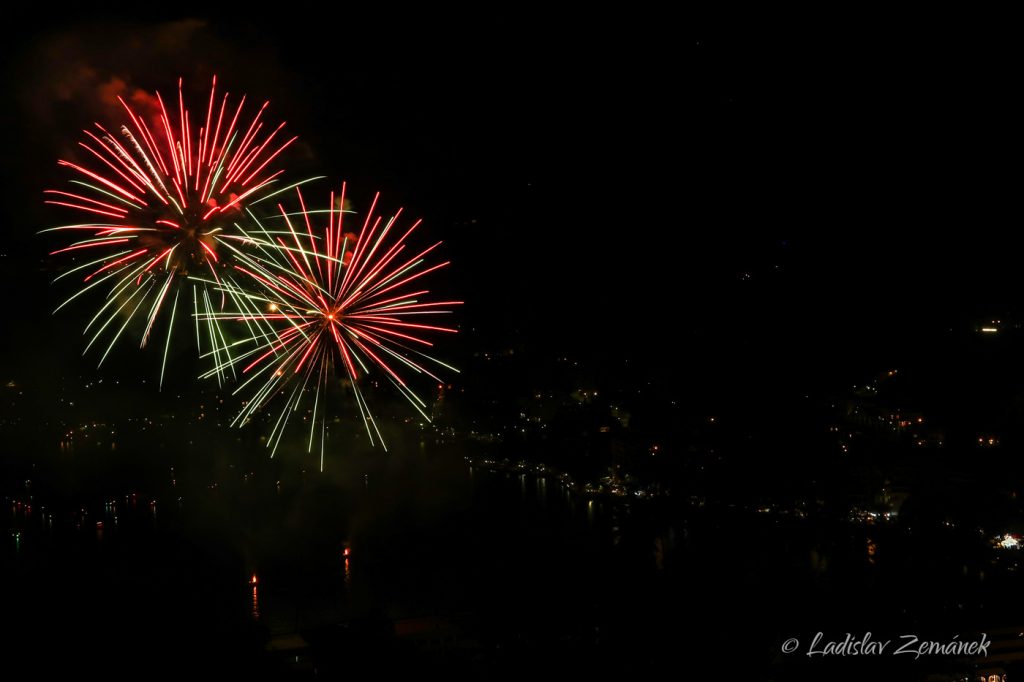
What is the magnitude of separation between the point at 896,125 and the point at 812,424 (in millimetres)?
3090

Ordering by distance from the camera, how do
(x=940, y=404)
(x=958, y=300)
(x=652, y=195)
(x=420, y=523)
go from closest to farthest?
(x=958, y=300)
(x=940, y=404)
(x=652, y=195)
(x=420, y=523)

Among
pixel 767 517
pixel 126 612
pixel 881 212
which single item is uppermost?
pixel 881 212

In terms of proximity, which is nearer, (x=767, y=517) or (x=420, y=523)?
(x=767, y=517)

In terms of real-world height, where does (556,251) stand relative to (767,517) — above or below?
above

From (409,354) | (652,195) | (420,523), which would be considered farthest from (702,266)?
(420,523)

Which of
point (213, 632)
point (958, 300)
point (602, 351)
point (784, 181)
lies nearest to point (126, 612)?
point (213, 632)

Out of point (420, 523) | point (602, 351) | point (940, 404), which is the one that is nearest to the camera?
point (940, 404)

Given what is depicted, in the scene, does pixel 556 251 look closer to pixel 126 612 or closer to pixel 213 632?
pixel 213 632

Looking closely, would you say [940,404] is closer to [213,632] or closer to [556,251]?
[556,251]

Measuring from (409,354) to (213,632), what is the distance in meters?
12.0

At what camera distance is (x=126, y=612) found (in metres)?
11.8

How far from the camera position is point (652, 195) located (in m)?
7.81

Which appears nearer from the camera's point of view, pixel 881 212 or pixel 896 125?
pixel 896 125

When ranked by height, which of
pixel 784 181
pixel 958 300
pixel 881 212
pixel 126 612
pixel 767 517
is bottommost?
pixel 126 612
